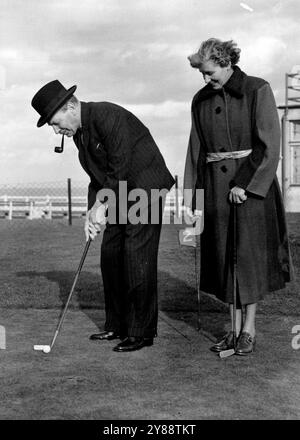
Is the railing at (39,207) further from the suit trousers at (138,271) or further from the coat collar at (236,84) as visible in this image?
the coat collar at (236,84)

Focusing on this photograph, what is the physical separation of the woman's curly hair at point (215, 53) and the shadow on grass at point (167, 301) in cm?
194

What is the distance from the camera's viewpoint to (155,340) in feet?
17.1

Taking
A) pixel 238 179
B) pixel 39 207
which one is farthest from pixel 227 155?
pixel 39 207

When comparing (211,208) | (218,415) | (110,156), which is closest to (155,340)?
(211,208)

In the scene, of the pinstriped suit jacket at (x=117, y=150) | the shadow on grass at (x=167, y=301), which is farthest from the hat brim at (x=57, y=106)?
the shadow on grass at (x=167, y=301)

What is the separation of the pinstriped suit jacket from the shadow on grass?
1.27 metres

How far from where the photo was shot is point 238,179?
184 inches

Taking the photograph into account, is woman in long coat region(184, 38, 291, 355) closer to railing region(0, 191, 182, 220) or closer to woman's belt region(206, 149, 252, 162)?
woman's belt region(206, 149, 252, 162)

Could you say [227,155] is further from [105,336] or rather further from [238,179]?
[105,336]

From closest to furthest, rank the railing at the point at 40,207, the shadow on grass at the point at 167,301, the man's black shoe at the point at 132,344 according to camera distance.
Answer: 1. the man's black shoe at the point at 132,344
2. the shadow on grass at the point at 167,301
3. the railing at the point at 40,207

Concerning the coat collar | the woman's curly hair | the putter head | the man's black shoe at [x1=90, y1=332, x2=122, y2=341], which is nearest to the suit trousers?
the man's black shoe at [x1=90, y1=332, x2=122, y2=341]

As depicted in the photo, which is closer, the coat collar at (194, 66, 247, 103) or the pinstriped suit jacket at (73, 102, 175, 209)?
the coat collar at (194, 66, 247, 103)

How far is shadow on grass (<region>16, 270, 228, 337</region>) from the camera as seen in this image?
19.8 ft

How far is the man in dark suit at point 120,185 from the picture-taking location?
4.76m
